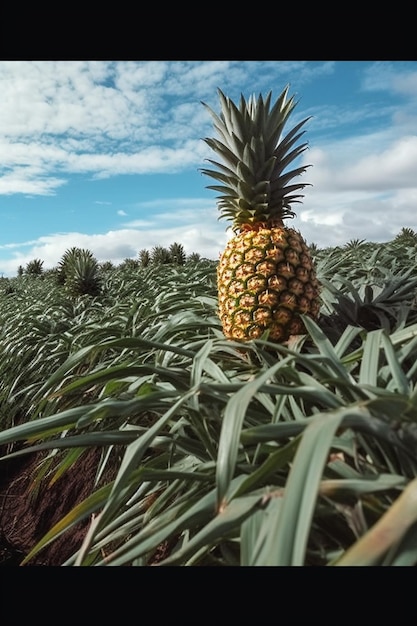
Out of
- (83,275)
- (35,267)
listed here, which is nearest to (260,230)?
(83,275)

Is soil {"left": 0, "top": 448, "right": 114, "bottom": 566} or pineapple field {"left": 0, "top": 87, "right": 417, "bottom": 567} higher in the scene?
pineapple field {"left": 0, "top": 87, "right": 417, "bottom": 567}

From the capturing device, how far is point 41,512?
9.00 feet

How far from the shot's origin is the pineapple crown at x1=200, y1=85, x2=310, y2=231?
7.18 feet

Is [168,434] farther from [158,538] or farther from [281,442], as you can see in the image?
[158,538]

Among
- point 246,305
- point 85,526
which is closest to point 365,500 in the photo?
point 246,305

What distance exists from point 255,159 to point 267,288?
1.92 feet

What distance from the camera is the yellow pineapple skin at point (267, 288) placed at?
199 cm

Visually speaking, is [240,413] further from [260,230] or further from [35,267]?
[35,267]

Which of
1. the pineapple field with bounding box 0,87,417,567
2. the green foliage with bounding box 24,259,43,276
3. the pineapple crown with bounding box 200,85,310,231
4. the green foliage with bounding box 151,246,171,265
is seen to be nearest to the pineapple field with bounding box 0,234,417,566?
the pineapple field with bounding box 0,87,417,567

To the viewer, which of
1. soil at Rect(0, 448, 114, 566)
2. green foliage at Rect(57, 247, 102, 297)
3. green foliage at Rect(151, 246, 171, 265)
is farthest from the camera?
green foliage at Rect(151, 246, 171, 265)

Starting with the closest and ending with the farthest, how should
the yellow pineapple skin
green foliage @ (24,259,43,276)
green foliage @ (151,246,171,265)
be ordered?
the yellow pineapple skin < green foliage @ (151,246,171,265) < green foliage @ (24,259,43,276)

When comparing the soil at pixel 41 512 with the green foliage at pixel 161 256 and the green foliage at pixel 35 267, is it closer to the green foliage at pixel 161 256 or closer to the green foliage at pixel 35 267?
the green foliage at pixel 161 256

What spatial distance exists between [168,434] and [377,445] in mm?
611

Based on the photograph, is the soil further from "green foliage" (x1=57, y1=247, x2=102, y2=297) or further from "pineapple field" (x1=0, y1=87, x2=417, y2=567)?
"green foliage" (x1=57, y1=247, x2=102, y2=297)
